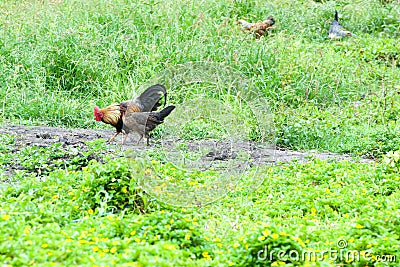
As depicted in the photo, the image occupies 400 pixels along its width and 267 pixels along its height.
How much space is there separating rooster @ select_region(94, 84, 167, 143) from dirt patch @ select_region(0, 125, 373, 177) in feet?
1.01

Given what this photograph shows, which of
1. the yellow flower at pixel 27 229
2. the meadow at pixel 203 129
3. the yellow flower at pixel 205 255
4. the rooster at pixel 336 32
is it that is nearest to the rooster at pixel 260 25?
the meadow at pixel 203 129

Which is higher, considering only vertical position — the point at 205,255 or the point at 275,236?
the point at 275,236

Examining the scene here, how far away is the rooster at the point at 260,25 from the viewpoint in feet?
37.6

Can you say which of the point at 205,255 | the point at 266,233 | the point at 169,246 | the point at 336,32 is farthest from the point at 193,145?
the point at 336,32

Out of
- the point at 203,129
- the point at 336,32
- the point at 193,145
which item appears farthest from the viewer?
the point at 336,32

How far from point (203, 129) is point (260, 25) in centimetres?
414

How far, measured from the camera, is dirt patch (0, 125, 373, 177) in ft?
23.0

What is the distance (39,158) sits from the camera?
6.35 meters

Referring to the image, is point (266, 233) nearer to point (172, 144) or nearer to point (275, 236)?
point (275, 236)

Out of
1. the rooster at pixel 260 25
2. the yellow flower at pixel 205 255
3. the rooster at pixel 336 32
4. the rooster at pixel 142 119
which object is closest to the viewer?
the yellow flower at pixel 205 255

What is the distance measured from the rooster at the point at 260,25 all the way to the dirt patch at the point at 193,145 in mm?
4128

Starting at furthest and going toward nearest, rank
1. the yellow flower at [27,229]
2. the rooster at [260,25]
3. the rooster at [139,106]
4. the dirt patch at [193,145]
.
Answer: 1. the rooster at [260,25]
2. the dirt patch at [193,145]
3. the rooster at [139,106]
4. the yellow flower at [27,229]

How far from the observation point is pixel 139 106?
21.9ft

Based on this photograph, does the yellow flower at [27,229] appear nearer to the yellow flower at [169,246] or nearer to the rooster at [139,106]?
the yellow flower at [169,246]
